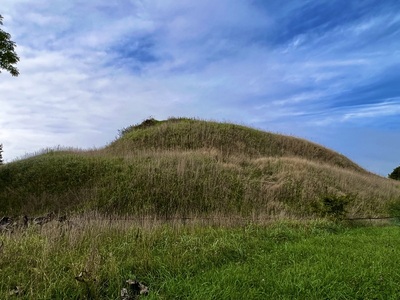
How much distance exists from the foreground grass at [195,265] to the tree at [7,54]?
1654 cm

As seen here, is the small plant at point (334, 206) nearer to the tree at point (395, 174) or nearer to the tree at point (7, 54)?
the tree at point (7, 54)

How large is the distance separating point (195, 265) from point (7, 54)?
2050 centimetres

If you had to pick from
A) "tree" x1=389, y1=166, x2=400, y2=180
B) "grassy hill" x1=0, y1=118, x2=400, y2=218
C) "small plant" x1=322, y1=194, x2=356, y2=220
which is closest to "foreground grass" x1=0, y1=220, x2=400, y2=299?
"small plant" x1=322, y1=194, x2=356, y2=220

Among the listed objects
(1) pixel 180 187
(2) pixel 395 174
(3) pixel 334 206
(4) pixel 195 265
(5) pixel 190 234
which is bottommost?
(4) pixel 195 265

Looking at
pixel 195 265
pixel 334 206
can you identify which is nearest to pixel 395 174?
pixel 334 206

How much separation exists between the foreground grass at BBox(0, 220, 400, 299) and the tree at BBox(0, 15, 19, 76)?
1654cm

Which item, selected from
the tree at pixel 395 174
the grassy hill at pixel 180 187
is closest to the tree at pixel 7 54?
the grassy hill at pixel 180 187

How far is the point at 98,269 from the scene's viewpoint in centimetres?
514

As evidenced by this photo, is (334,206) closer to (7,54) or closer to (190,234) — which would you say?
(190,234)

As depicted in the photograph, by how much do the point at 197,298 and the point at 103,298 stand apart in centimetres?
130

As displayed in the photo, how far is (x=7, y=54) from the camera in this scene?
2089cm

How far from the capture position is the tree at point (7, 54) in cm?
2077

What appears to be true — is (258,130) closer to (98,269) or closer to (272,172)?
(272,172)

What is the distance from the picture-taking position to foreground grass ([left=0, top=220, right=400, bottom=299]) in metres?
4.86
